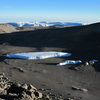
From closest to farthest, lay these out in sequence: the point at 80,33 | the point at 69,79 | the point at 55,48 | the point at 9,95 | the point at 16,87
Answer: the point at 9,95
the point at 16,87
the point at 69,79
the point at 55,48
the point at 80,33

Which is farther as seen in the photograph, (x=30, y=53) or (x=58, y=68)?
(x=30, y=53)

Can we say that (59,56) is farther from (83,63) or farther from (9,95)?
(9,95)

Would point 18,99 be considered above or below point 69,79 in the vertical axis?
above

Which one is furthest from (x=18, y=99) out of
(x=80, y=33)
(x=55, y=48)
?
(x=80, y=33)

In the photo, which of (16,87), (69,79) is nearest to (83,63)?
(69,79)

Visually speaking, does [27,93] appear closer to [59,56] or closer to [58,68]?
[58,68]

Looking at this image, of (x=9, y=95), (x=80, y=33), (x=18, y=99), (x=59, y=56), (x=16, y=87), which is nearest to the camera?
(x=18, y=99)
